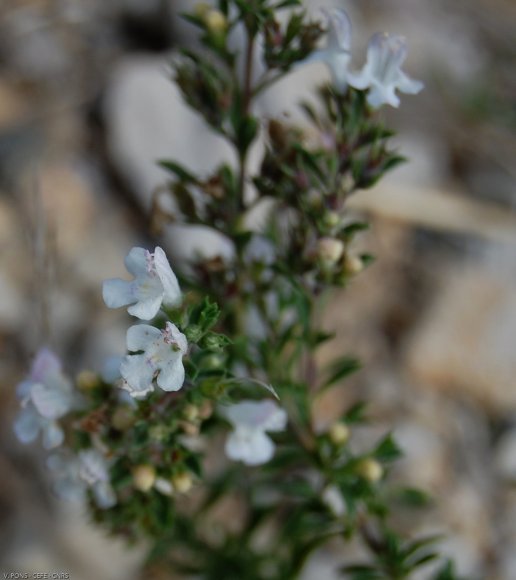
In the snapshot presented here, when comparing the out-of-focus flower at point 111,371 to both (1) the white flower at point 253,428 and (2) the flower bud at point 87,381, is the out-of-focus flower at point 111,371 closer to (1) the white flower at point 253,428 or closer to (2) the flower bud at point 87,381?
(2) the flower bud at point 87,381

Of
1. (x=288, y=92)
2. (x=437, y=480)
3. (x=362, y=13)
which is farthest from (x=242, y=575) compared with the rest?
(x=362, y=13)

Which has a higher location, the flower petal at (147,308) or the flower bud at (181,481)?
the flower petal at (147,308)

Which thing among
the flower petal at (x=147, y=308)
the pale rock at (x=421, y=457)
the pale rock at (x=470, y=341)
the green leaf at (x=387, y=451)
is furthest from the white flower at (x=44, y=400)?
the pale rock at (x=470, y=341)

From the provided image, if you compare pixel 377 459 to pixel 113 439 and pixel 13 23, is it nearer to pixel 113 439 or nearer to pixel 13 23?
pixel 113 439

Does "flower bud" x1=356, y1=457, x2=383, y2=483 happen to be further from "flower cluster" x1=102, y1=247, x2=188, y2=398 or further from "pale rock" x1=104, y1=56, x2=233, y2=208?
"pale rock" x1=104, y1=56, x2=233, y2=208

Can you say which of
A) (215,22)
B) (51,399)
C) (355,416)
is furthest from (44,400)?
(215,22)

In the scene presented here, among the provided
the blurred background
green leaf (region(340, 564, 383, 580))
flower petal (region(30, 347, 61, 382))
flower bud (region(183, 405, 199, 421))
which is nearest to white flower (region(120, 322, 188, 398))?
flower bud (region(183, 405, 199, 421))
